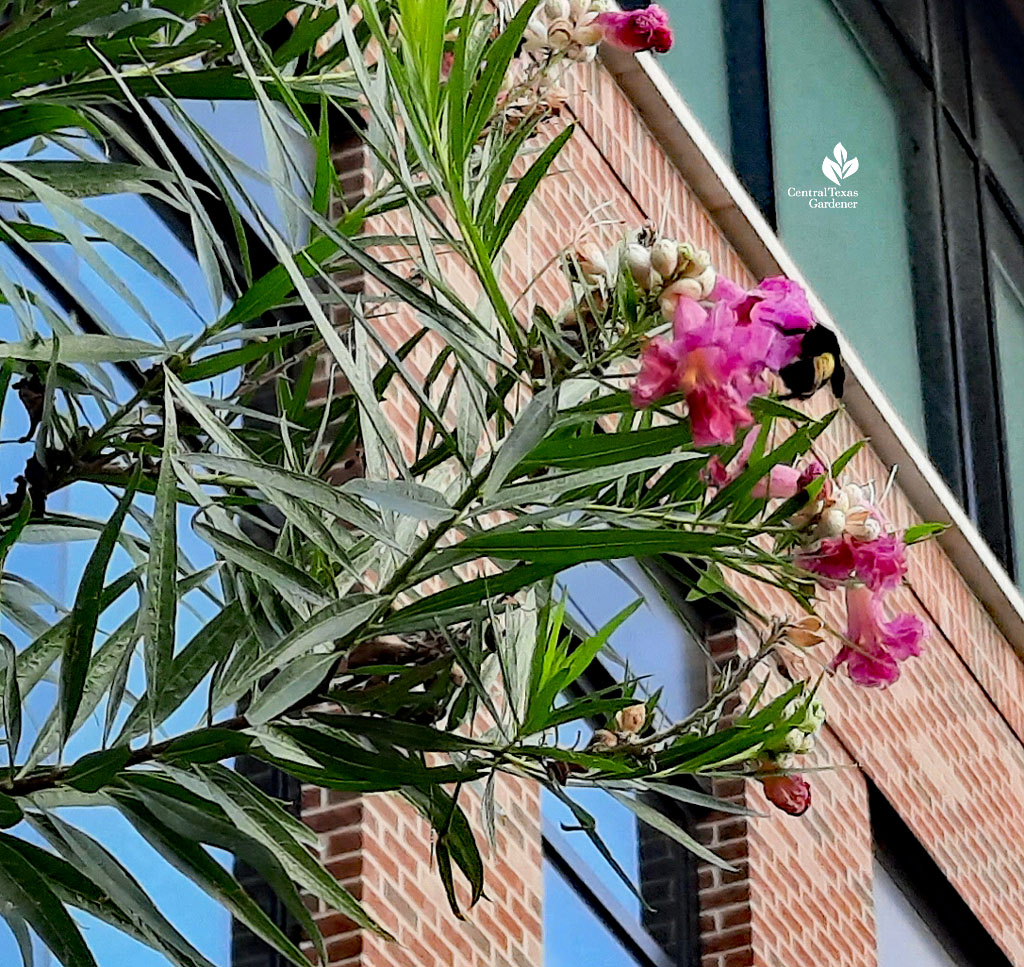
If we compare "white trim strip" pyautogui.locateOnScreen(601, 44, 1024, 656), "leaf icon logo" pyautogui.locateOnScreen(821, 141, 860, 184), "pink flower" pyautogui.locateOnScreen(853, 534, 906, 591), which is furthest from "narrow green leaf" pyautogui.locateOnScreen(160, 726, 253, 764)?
"leaf icon logo" pyautogui.locateOnScreen(821, 141, 860, 184)

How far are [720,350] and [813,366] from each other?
13 cm

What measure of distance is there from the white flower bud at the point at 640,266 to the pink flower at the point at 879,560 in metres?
0.41

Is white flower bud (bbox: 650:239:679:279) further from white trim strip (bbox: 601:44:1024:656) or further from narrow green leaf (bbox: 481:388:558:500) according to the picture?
white trim strip (bbox: 601:44:1024:656)

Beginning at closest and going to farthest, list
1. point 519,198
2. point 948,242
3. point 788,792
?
point 519,198 < point 788,792 < point 948,242

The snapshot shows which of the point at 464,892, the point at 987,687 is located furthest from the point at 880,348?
the point at 464,892

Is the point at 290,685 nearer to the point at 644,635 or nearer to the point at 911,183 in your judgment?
the point at 644,635

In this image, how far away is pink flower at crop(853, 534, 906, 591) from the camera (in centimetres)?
239

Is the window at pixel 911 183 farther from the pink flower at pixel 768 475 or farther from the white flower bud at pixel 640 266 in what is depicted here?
the white flower bud at pixel 640 266

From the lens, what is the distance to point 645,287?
215 centimetres

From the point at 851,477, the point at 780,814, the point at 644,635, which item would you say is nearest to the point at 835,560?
the point at 644,635

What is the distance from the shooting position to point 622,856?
245 inches

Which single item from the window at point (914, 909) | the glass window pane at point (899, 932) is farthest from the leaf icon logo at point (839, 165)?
the glass window pane at point (899, 932)

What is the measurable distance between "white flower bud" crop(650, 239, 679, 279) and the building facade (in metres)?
2.65

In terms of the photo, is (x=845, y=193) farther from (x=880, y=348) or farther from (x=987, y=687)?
(x=987, y=687)
